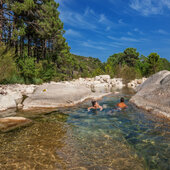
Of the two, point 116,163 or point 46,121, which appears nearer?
point 116,163

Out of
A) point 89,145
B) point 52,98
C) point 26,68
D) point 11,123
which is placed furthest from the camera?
point 26,68

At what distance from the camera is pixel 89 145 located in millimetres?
4051

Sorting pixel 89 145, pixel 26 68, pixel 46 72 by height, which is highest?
pixel 26 68

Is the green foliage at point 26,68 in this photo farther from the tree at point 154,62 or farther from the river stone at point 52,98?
the tree at point 154,62

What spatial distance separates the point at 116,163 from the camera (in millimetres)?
3207

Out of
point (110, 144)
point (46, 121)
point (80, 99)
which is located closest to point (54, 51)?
point (80, 99)

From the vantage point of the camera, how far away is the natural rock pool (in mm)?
3197

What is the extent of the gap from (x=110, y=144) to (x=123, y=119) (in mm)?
2635

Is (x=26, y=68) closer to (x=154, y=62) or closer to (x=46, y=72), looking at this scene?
(x=46, y=72)

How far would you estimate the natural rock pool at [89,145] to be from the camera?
3.20 meters

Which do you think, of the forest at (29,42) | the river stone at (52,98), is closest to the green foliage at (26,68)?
the forest at (29,42)

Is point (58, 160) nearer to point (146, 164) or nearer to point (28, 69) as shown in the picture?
point (146, 164)

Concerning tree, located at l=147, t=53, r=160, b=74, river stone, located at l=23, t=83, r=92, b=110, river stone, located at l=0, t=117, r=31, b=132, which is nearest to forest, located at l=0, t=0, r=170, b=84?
river stone, located at l=23, t=83, r=92, b=110

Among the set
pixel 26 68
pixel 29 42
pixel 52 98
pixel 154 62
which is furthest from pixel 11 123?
pixel 154 62
